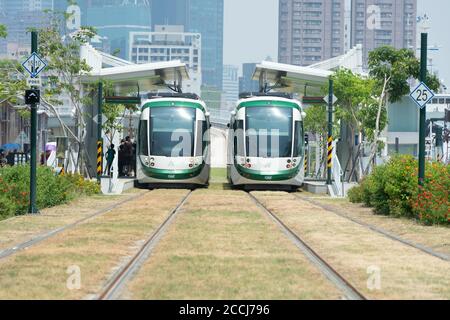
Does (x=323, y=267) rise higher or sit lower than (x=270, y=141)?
lower

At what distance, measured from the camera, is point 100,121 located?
1548 inches

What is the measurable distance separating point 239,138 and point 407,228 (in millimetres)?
17977

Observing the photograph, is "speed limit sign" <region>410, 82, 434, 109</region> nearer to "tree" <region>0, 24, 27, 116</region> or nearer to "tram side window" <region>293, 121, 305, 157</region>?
"tram side window" <region>293, 121, 305, 157</region>

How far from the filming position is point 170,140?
39.6m

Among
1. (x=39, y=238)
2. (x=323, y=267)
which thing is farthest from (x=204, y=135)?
(x=323, y=267)

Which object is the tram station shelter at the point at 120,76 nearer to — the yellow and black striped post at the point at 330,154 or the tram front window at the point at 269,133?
the tram front window at the point at 269,133

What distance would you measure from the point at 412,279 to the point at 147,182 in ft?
92.4

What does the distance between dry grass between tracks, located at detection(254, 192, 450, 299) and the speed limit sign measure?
3252 mm

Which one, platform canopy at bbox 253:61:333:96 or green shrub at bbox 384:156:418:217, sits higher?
platform canopy at bbox 253:61:333:96

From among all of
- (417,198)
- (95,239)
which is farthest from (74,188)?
(95,239)

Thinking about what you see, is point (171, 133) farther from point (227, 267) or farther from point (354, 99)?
point (227, 267)

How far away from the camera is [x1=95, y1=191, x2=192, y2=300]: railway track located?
455 inches

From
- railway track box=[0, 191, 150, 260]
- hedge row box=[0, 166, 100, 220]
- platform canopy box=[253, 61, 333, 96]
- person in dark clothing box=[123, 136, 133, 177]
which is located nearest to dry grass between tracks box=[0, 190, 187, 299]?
railway track box=[0, 191, 150, 260]

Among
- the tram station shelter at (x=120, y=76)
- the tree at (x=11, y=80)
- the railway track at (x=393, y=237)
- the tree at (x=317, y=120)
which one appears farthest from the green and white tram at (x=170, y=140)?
the tree at (x=317, y=120)
